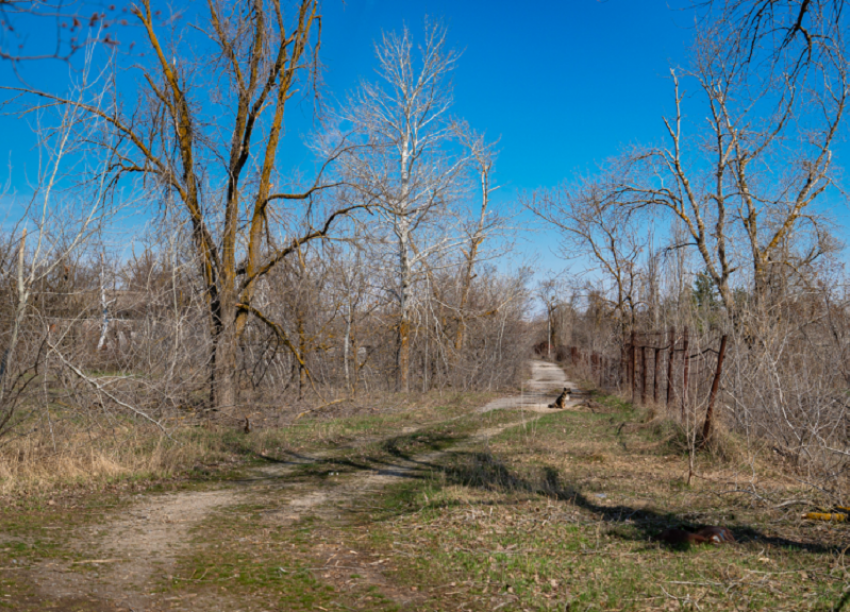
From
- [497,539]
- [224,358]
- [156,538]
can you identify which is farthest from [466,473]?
[224,358]

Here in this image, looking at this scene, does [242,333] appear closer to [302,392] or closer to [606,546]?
[302,392]

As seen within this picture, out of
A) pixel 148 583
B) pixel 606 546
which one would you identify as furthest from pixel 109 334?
pixel 606 546

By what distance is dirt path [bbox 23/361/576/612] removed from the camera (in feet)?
14.3

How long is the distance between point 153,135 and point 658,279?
18.7 metres

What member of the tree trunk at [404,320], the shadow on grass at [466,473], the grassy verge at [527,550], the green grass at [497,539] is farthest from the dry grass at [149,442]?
the tree trunk at [404,320]

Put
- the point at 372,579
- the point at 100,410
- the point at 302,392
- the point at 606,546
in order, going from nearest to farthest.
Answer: the point at 372,579
the point at 606,546
the point at 100,410
the point at 302,392

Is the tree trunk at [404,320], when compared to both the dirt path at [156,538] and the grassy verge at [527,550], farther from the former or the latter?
the grassy verge at [527,550]

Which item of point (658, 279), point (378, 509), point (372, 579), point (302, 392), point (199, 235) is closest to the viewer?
point (372, 579)

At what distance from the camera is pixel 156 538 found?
5.94 meters

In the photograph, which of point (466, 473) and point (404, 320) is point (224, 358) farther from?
point (404, 320)

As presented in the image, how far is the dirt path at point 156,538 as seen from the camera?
436 cm

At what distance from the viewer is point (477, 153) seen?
81.0 ft

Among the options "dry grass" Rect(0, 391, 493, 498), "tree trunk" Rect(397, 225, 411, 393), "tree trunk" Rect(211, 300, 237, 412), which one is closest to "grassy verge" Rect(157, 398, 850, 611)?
"dry grass" Rect(0, 391, 493, 498)

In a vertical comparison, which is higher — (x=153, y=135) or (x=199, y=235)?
(x=153, y=135)
